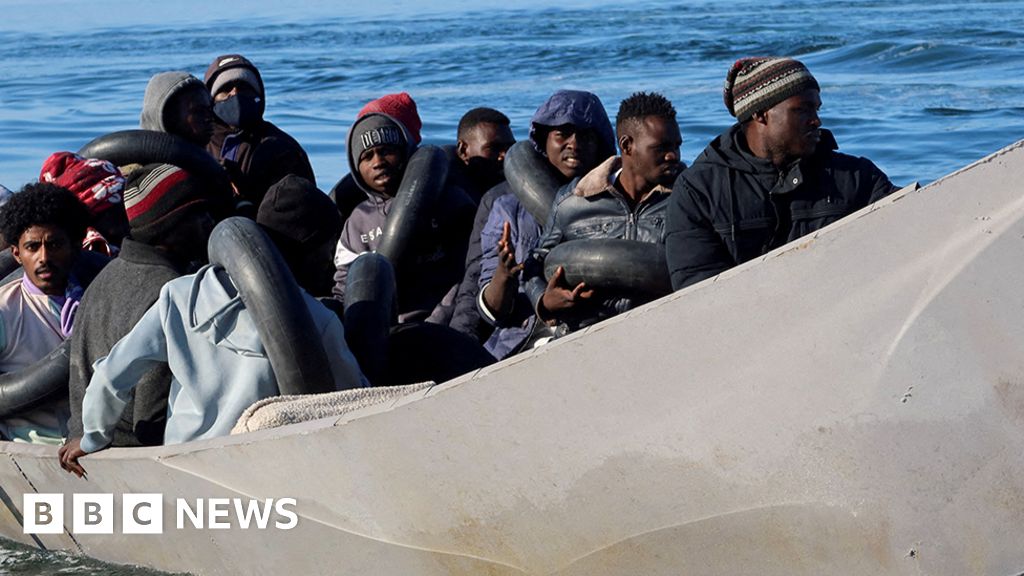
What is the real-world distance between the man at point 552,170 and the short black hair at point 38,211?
1401mm

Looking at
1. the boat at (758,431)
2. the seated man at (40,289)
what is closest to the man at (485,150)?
the seated man at (40,289)

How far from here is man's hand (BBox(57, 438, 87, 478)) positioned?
14.9 ft

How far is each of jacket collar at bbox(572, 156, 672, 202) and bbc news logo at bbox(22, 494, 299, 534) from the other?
58.1 inches

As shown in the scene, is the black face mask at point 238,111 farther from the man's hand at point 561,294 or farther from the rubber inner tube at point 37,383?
the man's hand at point 561,294

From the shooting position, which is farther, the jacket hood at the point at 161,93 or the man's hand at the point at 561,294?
the jacket hood at the point at 161,93

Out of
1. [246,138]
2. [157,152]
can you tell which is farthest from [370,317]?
[246,138]

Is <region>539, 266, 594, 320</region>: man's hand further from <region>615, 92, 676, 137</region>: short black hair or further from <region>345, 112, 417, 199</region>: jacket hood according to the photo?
<region>345, 112, 417, 199</region>: jacket hood

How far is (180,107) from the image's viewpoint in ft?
21.2

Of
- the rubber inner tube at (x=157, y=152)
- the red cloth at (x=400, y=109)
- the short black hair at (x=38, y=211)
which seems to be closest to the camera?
the short black hair at (x=38, y=211)

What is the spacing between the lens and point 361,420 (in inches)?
154

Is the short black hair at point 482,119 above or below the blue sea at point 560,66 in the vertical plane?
above

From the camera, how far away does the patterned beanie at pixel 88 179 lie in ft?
17.9

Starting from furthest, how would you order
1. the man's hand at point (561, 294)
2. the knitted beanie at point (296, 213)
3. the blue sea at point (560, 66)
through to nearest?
the blue sea at point (560, 66) < the knitted beanie at point (296, 213) < the man's hand at point (561, 294)

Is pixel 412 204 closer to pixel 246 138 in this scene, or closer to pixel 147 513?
pixel 246 138
